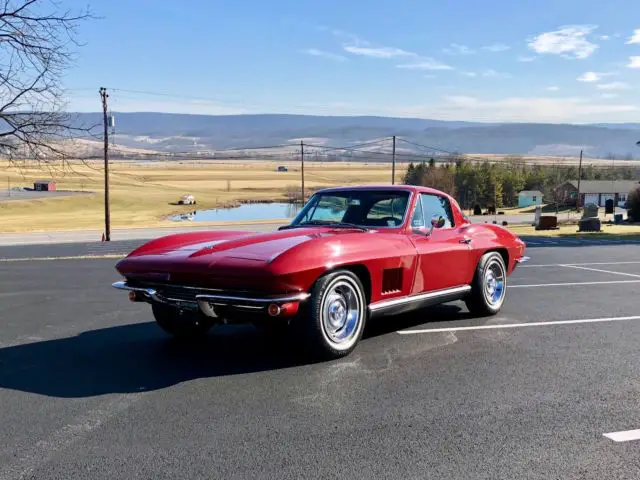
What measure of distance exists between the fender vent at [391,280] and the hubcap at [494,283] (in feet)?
5.91

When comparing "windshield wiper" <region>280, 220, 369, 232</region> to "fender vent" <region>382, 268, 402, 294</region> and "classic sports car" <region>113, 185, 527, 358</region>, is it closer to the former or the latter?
"classic sports car" <region>113, 185, 527, 358</region>

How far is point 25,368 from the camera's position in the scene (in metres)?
5.17

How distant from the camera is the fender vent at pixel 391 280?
568cm

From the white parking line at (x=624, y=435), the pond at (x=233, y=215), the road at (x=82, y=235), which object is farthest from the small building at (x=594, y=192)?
the white parking line at (x=624, y=435)

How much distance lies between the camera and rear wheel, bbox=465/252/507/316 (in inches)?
277

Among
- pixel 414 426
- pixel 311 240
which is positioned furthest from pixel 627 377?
pixel 311 240

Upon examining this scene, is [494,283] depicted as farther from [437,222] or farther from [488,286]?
A: [437,222]

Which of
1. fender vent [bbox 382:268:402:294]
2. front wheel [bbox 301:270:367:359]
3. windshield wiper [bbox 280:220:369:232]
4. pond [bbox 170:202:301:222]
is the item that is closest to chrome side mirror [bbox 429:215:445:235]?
windshield wiper [bbox 280:220:369:232]

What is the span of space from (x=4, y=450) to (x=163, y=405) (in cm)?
102

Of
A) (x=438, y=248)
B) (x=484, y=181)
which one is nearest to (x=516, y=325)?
(x=438, y=248)

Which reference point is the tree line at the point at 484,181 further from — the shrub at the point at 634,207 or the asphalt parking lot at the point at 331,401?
the asphalt parking lot at the point at 331,401

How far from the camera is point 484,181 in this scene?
111 meters

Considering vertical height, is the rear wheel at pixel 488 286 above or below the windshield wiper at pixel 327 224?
below

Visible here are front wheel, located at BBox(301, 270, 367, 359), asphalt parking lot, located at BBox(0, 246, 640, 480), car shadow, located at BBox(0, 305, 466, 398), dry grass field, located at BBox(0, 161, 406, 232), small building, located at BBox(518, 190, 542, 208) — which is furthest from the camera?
small building, located at BBox(518, 190, 542, 208)
